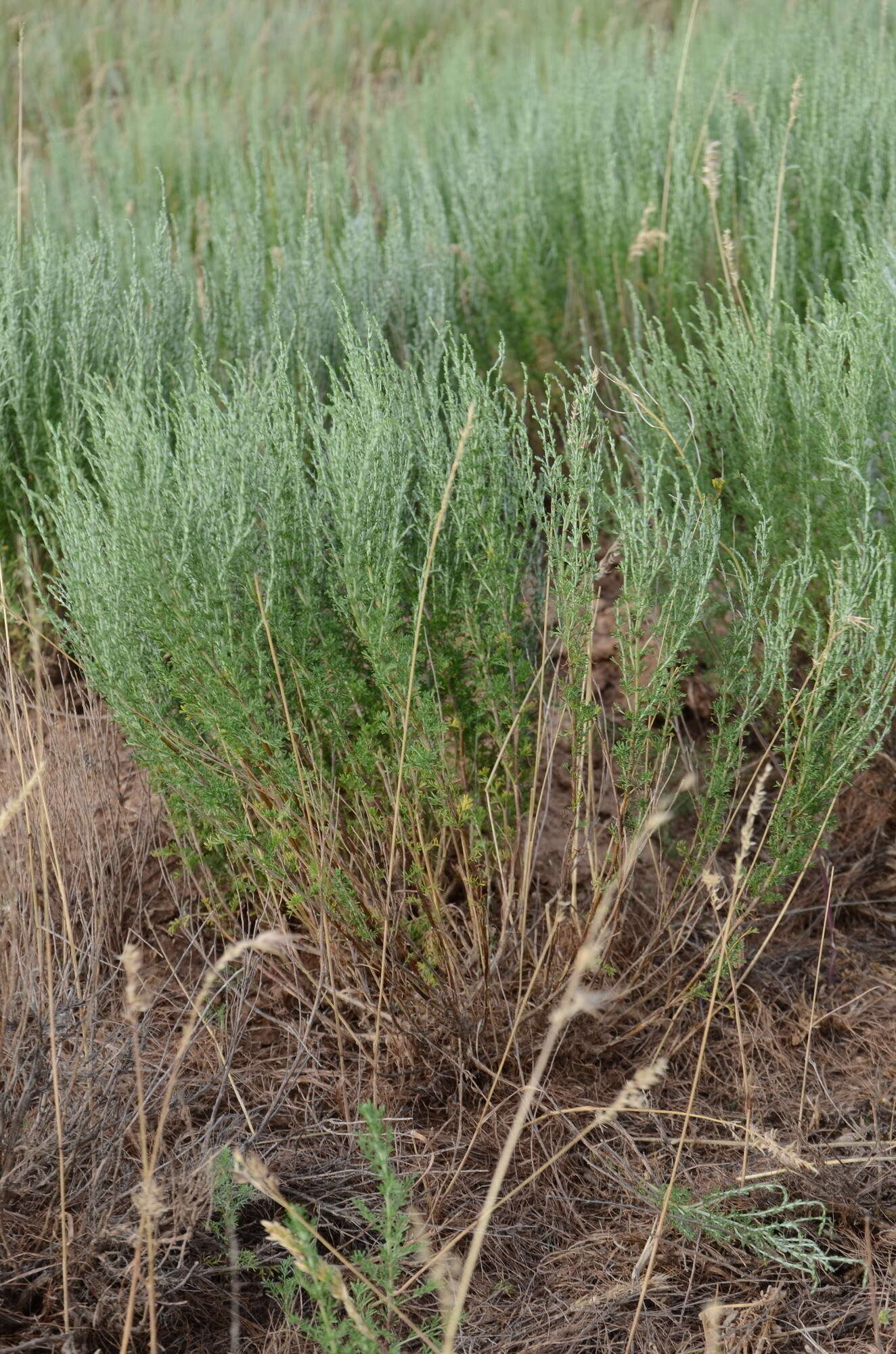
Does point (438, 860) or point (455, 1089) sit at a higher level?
point (438, 860)

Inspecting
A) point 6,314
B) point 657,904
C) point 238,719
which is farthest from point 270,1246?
point 6,314

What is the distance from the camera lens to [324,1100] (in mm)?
2215

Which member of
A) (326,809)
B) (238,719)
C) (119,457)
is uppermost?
(119,457)

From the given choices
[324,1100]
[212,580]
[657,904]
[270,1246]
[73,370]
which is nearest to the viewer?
[270,1246]

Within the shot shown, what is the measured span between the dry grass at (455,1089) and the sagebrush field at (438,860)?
11 mm

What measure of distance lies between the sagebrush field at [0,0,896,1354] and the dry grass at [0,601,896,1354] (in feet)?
0.03

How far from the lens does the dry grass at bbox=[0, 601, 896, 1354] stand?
5.91 ft

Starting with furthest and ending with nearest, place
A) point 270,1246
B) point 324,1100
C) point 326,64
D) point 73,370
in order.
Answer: point 326,64 < point 73,370 < point 324,1100 < point 270,1246

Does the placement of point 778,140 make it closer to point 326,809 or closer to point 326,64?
point 326,809

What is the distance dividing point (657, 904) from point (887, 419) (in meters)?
1.15

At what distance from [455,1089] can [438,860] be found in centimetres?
42

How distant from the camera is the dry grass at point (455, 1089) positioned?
1.80 metres

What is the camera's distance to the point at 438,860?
2.25 m

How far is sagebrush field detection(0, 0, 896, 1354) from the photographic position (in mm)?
1834
